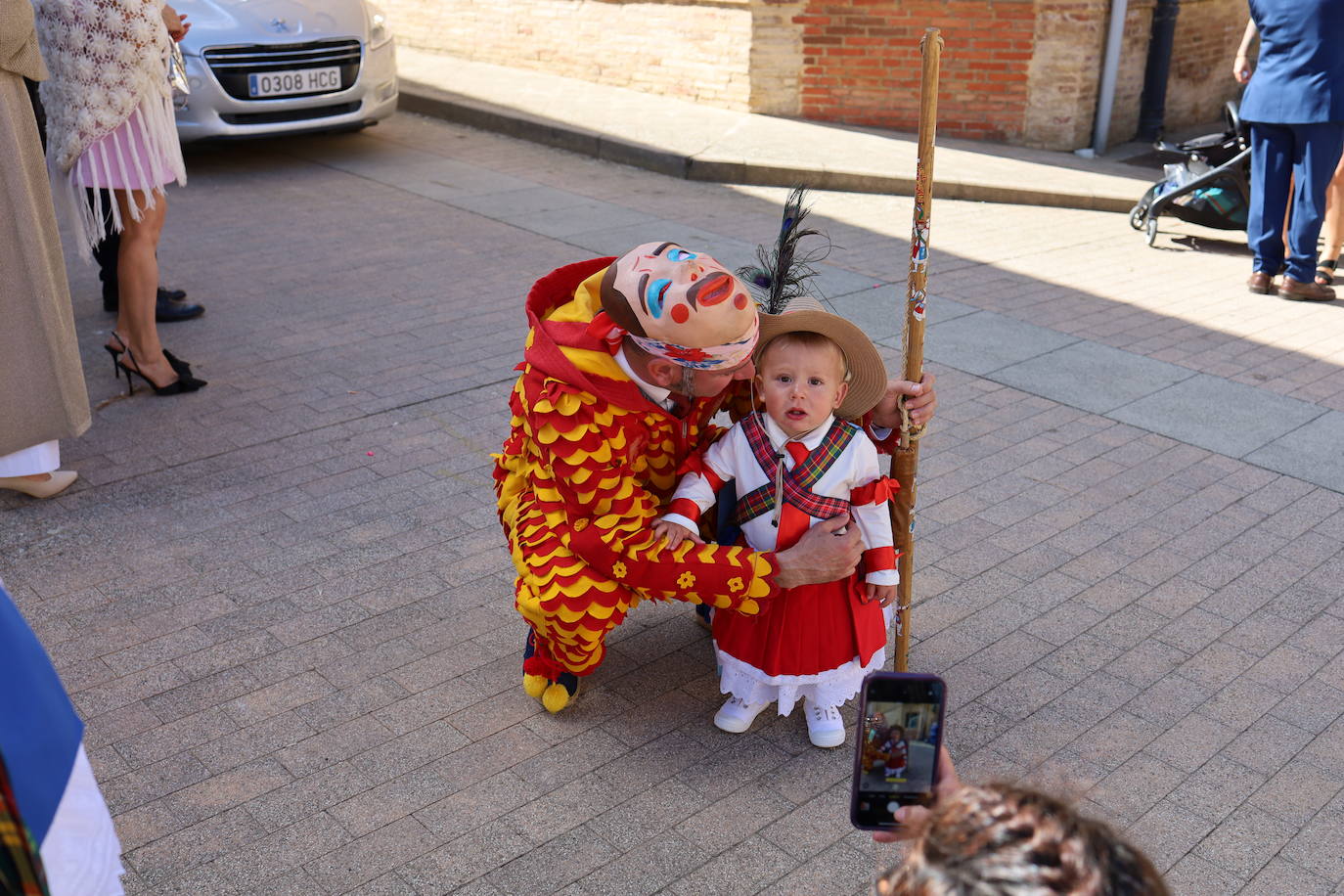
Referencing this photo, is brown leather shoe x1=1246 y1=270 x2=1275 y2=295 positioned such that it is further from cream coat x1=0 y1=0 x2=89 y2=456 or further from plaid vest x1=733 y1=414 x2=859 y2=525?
cream coat x1=0 y1=0 x2=89 y2=456

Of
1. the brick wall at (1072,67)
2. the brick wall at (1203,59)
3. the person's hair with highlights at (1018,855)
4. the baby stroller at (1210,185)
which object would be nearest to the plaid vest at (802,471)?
the person's hair with highlights at (1018,855)

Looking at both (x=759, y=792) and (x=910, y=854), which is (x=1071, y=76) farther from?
(x=910, y=854)

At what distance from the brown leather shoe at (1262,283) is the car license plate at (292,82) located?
667cm

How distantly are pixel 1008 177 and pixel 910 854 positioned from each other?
9036 mm

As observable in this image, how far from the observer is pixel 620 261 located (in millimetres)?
3154

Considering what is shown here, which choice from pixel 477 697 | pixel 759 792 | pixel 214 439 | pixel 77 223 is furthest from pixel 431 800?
pixel 77 223

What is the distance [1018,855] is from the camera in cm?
135

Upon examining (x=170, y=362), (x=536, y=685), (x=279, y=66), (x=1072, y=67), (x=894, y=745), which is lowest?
(x=536, y=685)

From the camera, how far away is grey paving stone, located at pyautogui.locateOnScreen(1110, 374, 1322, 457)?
537cm

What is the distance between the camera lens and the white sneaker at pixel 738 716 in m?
3.44

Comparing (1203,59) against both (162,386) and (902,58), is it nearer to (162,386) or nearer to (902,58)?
(902,58)

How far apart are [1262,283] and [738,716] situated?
547cm

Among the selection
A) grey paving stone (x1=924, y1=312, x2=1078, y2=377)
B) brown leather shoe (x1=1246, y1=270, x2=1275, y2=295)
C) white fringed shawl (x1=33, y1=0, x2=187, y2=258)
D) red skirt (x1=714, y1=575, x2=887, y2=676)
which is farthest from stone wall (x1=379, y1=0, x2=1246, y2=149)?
red skirt (x1=714, y1=575, x2=887, y2=676)

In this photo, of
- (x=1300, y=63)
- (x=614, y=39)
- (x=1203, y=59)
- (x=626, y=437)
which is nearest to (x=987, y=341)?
(x=1300, y=63)
